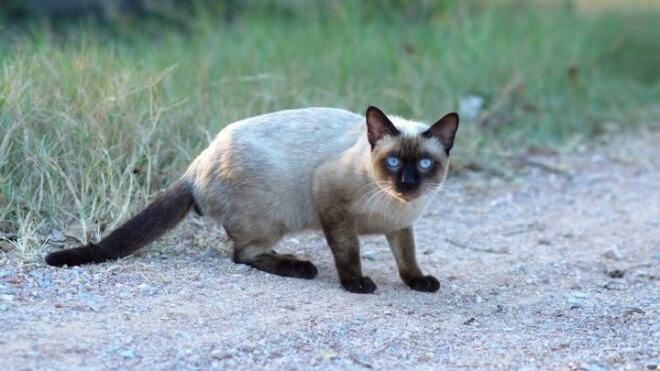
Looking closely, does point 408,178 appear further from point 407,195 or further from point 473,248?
point 473,248

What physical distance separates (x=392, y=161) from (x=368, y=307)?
610 mm

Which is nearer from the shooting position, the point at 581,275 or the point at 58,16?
the point at 581,275

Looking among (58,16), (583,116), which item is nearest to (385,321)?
(583,116)

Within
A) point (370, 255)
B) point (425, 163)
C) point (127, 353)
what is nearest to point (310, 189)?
point (425, 163)

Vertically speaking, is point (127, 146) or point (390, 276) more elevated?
point (127, 146)

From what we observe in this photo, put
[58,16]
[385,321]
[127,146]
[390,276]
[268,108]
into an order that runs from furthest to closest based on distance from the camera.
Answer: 1. [58,16]
2. [268,108]
3. [127,146]
4. [390,276]
5. [385,321]

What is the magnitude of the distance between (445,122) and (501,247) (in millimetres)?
1359

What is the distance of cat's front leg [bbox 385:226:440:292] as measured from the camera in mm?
4316

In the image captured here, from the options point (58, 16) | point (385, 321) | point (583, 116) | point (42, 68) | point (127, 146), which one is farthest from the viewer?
point (58, 16)

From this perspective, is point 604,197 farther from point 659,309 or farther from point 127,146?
point 127,146

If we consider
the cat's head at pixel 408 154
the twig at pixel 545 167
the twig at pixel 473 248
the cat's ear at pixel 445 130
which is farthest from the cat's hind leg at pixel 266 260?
the twig at pixel 545 167

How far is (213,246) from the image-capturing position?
461 cm

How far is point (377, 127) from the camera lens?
4082mm

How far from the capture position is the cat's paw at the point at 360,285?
4.11 metres
